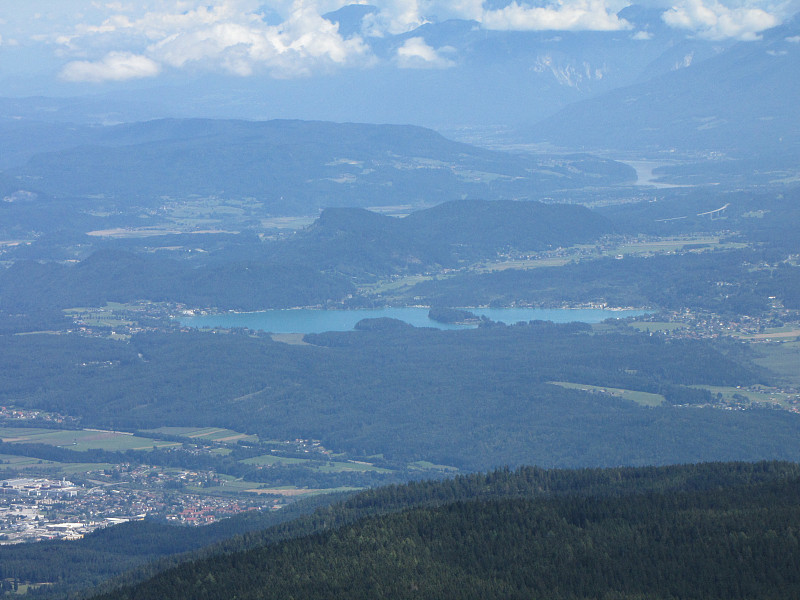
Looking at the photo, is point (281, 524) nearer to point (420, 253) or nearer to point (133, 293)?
point (133, 293)

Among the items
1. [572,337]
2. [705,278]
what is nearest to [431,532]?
[572,337]

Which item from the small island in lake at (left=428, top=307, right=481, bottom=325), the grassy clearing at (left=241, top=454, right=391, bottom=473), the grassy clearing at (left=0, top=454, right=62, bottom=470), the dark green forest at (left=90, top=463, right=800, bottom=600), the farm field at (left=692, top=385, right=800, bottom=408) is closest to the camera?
the dark green forest at (left=90, top=463, right=800, bottom=600)

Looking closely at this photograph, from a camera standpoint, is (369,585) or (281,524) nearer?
(369,585)

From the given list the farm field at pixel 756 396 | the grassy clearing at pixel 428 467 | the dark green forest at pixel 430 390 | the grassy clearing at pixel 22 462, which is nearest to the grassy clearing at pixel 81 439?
the dark green forest at pixel 430 390

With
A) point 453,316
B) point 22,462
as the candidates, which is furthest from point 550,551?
point 453,316

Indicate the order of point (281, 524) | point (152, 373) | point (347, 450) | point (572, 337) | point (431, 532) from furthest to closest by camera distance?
point (572, 337) → point (152, 373) → point (347, 450) → point (281, 524) → point (431, 532)

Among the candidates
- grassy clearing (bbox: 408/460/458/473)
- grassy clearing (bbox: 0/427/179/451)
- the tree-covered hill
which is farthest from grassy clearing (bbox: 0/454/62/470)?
the tree-covered hill

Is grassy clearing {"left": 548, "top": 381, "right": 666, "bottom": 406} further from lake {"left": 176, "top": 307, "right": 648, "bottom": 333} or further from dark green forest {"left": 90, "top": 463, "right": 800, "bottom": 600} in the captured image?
dark green forest {"left": 90, "top": 463, "right": 800, "bottom": 600}

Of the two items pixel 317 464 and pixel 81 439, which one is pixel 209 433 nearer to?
pixel 81 439
